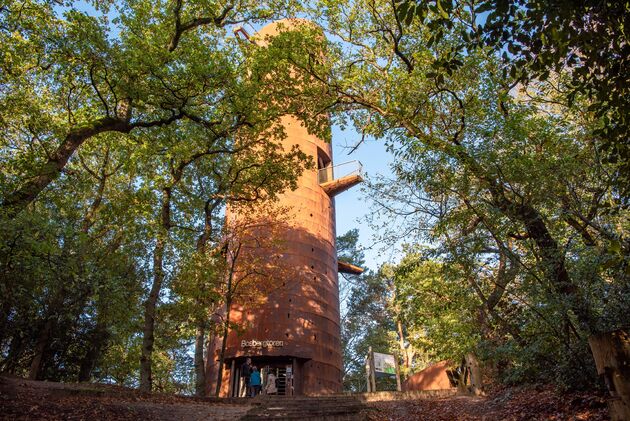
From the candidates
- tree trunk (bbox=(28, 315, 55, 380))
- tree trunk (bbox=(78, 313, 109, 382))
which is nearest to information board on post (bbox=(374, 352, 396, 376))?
tree trunk (bbox=(78, 313, 109, 382))

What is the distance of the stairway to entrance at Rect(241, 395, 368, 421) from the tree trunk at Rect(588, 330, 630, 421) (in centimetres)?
538

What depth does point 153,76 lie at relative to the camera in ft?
37.9

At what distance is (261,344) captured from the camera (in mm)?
19328

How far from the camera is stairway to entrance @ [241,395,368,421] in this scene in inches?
364

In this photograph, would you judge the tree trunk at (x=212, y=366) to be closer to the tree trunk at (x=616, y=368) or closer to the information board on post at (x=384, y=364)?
the information board on post at (x=384, y=364)

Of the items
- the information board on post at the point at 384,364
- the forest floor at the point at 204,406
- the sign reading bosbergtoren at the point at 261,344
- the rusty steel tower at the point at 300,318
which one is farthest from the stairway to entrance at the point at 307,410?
the information board on post at the point at 384,364

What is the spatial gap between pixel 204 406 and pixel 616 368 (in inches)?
393

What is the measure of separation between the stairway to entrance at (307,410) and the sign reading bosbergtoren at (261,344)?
7.37 meters

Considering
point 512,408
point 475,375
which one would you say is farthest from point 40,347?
point 512,408

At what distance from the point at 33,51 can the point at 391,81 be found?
9.14 meters

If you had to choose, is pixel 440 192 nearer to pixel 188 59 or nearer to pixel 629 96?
pixel 629 96

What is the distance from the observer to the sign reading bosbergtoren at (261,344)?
759 inches

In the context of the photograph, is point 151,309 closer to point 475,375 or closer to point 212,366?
point 212,366

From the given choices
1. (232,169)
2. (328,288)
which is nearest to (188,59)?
(232,169)
